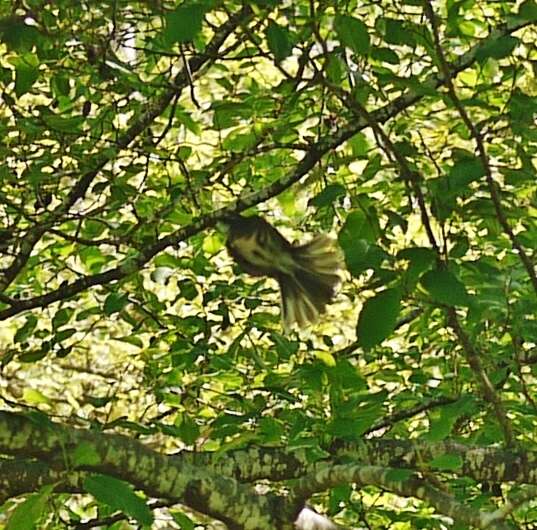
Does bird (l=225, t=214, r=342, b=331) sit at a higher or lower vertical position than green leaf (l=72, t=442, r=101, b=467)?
higher

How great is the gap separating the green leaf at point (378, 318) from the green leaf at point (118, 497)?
25 centimetres

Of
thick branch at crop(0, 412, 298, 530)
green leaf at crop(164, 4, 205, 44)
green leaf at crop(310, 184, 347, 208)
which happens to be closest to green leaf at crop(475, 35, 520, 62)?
green leaf at crop(310, 184, 347, 208)

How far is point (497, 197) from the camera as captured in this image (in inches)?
47.9

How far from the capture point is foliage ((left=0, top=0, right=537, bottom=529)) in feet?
3.88

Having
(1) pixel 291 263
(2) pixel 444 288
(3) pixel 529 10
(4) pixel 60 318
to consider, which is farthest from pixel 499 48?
(4) pixel 60 318

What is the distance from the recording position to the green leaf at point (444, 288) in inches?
39.6

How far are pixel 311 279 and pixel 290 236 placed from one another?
2.99ft

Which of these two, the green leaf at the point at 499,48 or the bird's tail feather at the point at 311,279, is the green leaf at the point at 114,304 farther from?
the green leaf at the point at 499,48

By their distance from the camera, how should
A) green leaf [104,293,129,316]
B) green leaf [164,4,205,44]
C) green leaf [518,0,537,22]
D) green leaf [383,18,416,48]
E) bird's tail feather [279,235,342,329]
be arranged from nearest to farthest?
green leaf [164,4,205,44]
green leaf [518,0,537,22]
green leaf [383,18,416,48]
bird's tail feather [279,235,342,329]
green leaf [104,293,129,316]

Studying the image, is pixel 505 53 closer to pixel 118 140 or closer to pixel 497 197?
pixel 497 197

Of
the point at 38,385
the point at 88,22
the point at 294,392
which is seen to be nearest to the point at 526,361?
the point at 294,392

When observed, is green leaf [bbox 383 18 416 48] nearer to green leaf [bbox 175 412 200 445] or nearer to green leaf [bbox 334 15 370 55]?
green leaf [bbox 334 15 370 55]

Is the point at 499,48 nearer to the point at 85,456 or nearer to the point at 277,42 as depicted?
the point at 277,42

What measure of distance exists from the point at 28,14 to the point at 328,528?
818mm
